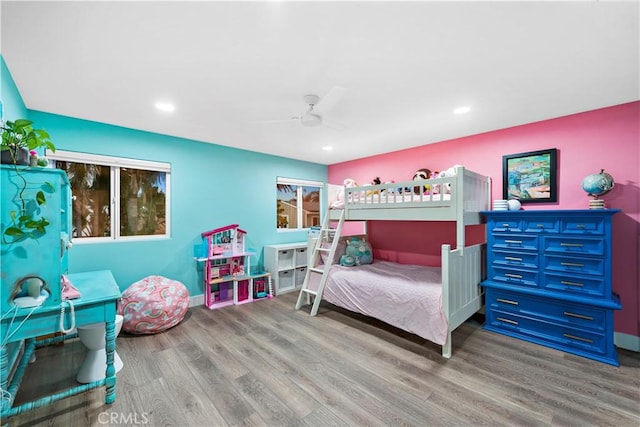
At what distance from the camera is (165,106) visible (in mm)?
2592

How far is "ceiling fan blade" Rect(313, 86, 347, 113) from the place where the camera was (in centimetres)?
213

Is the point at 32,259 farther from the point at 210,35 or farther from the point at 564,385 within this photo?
the point at 564,385

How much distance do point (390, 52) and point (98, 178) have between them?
3.43 meters

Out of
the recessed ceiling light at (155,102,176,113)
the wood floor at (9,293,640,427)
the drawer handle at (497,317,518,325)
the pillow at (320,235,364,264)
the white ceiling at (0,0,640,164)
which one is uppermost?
the white ceiling at (0,0,640,164)

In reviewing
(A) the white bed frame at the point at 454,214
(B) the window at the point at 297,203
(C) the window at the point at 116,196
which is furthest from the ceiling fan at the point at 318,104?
(B) the window at the point at 297,203

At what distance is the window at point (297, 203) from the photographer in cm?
486

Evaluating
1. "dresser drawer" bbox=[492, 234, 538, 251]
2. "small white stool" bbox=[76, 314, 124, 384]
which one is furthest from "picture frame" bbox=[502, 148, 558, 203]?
"small white stool" bbox=[76, 314, 124, 384]

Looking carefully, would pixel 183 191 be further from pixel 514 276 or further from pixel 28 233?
pixel 514 276

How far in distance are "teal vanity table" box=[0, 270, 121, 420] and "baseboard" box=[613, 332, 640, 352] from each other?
14.5ft

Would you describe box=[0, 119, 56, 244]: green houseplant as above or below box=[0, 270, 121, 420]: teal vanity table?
above

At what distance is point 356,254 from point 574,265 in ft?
7.70

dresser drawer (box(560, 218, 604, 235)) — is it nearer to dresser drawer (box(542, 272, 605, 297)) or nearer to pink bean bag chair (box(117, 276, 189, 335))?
dresser drawer (box(542, 272, 605, 297))

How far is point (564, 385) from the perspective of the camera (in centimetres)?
198

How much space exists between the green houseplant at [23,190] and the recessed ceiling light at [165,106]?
114cm
